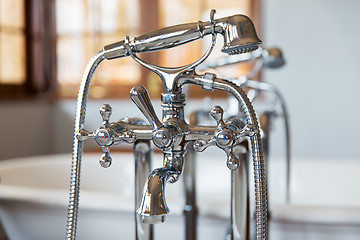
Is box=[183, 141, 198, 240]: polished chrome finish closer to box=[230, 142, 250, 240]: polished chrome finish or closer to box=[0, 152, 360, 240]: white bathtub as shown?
box=[0, 152, 360, 240]: white bathtub

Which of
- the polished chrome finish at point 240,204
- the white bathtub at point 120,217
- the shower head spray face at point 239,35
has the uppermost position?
the shower head spray face at point 239,35

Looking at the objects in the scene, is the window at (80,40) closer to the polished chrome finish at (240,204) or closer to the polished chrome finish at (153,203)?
the polished chrome finish at (240,204)

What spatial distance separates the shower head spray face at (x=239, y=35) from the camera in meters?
0.44

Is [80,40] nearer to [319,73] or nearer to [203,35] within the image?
[319,73]

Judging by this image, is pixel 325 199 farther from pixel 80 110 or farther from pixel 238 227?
pixel 80 110

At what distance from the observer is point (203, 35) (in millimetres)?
473

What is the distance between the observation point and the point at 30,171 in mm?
1346

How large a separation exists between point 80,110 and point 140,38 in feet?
0.38

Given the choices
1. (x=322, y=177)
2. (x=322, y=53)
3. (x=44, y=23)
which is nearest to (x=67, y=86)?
(x=44, y=23)

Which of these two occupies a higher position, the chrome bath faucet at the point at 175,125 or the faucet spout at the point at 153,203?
the chrome bath faucet at the point at 175,125

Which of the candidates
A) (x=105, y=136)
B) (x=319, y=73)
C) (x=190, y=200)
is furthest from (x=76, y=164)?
(x=319, y=73)

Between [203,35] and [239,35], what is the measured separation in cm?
5

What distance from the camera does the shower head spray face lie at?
1.43 feet

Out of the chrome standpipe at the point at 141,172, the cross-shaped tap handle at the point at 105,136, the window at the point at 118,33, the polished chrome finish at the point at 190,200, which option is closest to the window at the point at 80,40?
the window at the point at 118,33
